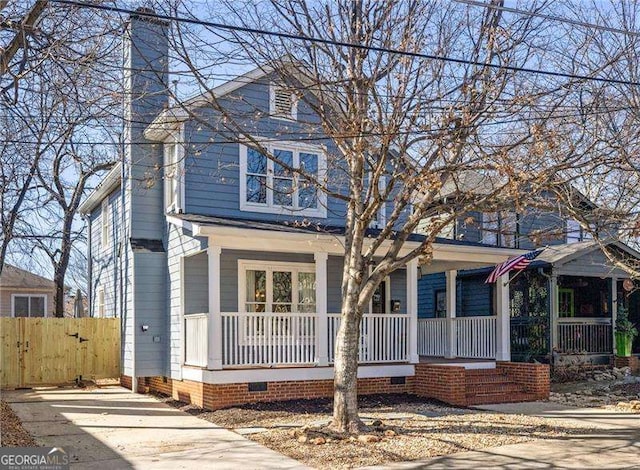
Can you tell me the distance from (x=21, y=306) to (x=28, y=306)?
1.11 feet

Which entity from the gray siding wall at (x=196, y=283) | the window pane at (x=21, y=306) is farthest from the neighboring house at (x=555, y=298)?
the window pane at (x=21, y=306)

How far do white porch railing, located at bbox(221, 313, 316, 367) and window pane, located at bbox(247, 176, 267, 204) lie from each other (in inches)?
113

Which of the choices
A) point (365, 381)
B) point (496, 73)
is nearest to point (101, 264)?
point (365, 381)

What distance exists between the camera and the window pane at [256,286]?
53.6ft

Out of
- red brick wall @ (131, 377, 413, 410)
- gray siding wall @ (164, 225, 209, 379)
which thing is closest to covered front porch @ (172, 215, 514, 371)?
gray siding wall @ (164, 225, 209, 379)

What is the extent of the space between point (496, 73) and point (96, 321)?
41.8ft

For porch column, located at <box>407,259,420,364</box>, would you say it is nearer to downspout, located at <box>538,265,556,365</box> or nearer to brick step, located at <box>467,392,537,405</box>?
brick step, located at <box>467,392,537,405</box>

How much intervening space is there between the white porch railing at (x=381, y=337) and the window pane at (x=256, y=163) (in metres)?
3.75

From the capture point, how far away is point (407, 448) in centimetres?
977

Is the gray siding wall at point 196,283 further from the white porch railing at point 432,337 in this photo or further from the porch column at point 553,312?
the porch column at point 553,312

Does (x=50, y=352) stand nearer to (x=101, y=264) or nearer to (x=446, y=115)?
(x=101, y=264)

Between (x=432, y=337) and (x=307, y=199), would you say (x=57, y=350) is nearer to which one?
(x=307, y=199)

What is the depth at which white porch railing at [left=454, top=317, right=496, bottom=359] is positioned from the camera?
17.3 m

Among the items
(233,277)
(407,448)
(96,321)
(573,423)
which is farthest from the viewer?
(96,321)
